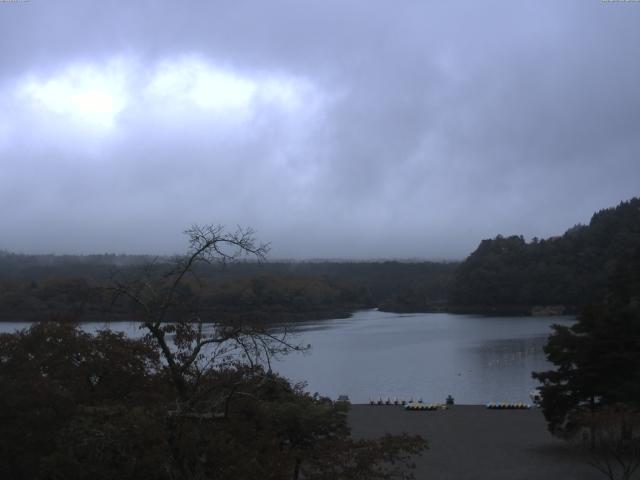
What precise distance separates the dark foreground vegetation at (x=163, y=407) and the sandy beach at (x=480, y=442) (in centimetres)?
635

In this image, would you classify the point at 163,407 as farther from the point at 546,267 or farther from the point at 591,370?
the point at 546,267

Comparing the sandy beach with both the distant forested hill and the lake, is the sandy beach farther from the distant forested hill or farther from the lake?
the distant forested hill

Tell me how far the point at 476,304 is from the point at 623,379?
7833 centimetres

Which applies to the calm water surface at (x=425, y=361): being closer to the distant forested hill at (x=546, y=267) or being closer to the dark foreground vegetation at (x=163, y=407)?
the dark foreground vegetation at (x=163, y=407)

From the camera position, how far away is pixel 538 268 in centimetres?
8725

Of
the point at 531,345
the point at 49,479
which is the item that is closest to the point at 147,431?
the point at 49,479

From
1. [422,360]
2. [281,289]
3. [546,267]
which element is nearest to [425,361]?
[422,360]

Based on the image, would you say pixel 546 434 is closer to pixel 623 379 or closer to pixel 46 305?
pixel 623 379

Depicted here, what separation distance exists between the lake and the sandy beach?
4.30 m

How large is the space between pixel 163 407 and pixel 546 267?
8513 centimetres

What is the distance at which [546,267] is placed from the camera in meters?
87.1

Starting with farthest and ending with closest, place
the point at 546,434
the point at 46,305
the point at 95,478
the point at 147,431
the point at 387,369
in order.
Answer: the point at 387,369, the point at 46,305, the point at 546,434, the point at 95,478, the point at 147,431

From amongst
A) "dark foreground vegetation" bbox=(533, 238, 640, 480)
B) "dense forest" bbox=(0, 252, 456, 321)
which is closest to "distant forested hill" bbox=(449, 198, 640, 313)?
Result: "dense forest" bbox=(0, 252, 456, 321)

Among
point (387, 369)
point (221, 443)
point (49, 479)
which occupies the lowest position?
point (387, 369)
